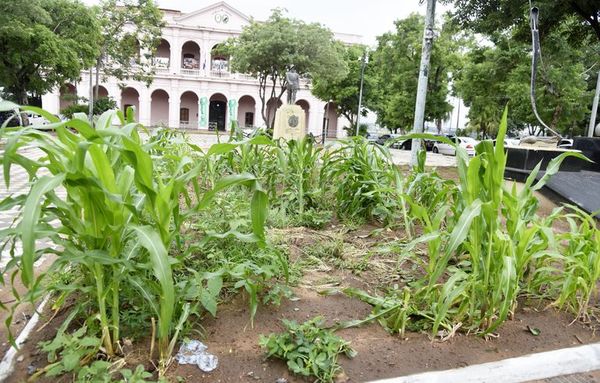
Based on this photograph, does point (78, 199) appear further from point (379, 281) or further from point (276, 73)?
point (276, 73)

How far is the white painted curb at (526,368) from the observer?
6.86 feet

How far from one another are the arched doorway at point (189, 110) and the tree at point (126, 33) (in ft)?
43.1

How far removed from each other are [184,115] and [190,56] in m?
5.62

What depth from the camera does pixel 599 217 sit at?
228 inches

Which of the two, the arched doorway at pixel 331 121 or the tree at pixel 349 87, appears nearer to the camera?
the tree at pixel 349 87

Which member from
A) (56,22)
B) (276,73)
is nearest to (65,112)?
(56,22)

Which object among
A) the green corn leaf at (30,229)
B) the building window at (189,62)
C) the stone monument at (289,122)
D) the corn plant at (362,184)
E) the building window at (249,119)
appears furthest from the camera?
the building window at (249,119)

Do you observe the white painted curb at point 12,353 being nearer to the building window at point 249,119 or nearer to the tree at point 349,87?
the tree at point 349,87

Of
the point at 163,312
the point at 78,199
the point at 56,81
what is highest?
the point at 56,81

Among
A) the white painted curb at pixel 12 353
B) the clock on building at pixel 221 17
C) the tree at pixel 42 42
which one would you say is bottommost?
the white painted curb at pixel 12 353

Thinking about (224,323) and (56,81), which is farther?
(56,81)

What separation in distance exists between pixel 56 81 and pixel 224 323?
24.8 metres

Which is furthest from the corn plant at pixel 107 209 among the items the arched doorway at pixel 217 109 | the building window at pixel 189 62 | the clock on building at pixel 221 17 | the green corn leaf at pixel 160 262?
the building window at pixel 189 62

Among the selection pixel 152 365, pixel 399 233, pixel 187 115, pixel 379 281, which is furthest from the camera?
pixel 187 115
